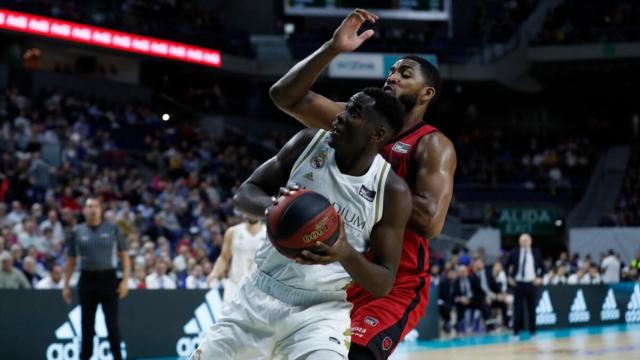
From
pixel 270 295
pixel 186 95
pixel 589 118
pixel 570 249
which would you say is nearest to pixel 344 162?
pixel 270 295

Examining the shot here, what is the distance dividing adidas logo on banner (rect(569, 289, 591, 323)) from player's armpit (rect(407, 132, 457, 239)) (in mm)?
16139

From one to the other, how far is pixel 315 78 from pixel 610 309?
59.6ft

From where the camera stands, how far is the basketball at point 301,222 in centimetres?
371

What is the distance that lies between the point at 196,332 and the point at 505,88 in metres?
24.4

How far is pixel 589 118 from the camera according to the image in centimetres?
3919

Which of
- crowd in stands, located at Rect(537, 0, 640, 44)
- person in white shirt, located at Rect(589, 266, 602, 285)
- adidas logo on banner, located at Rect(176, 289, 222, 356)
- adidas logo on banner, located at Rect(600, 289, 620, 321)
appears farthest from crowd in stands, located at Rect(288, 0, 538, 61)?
adidas logo on banner, located at Rect(176, 289, 222, 356)

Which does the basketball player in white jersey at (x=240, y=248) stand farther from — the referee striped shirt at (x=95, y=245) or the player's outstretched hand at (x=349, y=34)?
the player's outstretched hand at (x=349, y=34)

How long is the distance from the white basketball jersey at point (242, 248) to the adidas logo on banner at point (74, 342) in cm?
164

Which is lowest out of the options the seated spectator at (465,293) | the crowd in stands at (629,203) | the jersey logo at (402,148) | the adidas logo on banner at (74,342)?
the crowd in stands at (629,203)

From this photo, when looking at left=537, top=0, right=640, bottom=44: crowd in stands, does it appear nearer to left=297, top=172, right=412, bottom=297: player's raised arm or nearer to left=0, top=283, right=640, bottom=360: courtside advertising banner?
left=0, top=283, right=640, bottom=360: courtside advertising banner

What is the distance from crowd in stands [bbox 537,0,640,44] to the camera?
3234cm

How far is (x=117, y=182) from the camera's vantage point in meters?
21.0

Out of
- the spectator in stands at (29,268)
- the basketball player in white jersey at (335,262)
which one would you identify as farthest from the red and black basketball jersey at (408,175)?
the spectator in stands at (29,268)

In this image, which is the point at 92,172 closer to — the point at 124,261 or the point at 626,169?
the point at 124,261
